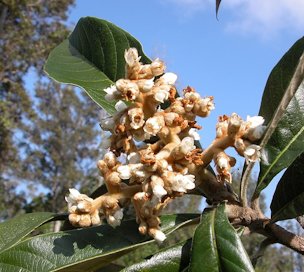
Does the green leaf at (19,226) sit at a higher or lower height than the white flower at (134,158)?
lower

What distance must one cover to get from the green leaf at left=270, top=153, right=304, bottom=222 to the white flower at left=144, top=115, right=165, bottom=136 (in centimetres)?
30

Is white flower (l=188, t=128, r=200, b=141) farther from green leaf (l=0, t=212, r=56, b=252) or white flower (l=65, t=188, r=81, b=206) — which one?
green leaf (l=0, t=212, r=56, b=252)

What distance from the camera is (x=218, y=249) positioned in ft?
2.57

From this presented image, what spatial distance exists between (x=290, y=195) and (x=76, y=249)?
41cm

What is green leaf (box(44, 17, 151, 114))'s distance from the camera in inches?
46.9

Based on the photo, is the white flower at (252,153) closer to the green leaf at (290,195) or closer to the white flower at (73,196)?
the green leaf at (290,195)

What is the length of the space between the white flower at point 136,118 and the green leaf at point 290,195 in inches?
12.8

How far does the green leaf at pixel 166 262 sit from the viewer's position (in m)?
0.86

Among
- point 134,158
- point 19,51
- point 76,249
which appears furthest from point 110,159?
point 19,51

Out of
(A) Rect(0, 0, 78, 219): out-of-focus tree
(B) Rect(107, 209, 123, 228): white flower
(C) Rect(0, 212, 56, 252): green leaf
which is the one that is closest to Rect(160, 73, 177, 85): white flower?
Result: (B) Rect(107, 209, 123, 228): white flower

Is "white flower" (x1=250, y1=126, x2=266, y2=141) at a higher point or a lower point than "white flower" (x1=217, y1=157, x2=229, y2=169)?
higher

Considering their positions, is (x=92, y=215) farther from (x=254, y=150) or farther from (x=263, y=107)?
(x=263, y=107)

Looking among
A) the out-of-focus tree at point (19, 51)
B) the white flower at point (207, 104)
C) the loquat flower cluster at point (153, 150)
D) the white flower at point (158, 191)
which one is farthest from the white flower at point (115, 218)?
the out-of-focus tree at point (19, 51)

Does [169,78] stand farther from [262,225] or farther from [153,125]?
[262,225]
